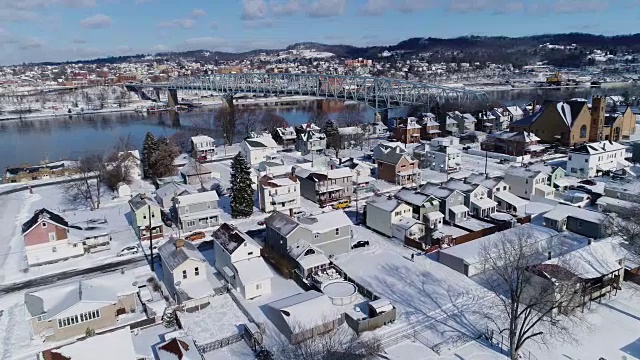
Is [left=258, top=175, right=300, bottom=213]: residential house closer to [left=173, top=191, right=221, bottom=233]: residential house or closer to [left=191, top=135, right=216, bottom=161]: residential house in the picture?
[left=173, top=191, right=221, bottom=233]: residential house

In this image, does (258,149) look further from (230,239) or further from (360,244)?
(230,239)

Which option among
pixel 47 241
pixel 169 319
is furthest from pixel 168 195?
pixel 169 319

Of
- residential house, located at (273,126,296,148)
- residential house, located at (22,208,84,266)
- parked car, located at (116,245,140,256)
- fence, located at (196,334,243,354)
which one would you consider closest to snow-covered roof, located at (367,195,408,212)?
fence, located at (196,334,243,354)

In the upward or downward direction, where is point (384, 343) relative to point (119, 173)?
downward

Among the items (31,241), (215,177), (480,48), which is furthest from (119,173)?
(480,48)

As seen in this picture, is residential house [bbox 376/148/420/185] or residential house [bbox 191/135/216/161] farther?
residential house [bbox 191/135/216/161]

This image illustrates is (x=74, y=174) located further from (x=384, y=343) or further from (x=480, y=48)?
(x=480, y=48)

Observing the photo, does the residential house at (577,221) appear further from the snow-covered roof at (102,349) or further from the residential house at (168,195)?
the snow-covered roof at (102,349)
